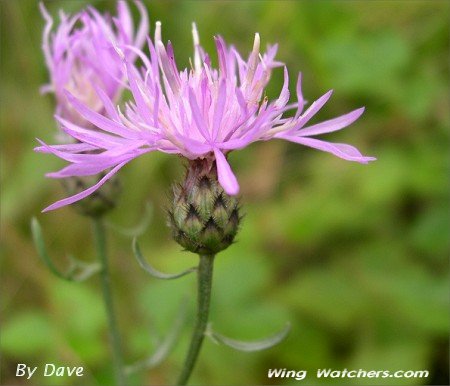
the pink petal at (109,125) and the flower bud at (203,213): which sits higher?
the pink petal at (109,125)

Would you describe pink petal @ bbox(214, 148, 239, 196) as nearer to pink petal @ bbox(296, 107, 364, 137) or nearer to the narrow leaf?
pink petal @ bbox(296, 107, 364, 137)

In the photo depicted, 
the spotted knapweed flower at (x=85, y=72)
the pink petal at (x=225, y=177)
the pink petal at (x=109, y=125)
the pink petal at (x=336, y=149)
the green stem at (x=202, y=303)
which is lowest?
the green stem at (x=202, y=303)

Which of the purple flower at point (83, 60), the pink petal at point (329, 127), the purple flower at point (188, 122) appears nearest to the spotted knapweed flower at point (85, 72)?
the purple flower at point (83, 60)

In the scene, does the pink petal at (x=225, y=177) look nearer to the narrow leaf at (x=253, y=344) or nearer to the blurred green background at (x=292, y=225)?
the narrow leaf at (x=253, y=344)

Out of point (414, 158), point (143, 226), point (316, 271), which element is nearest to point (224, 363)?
point (316, 271)

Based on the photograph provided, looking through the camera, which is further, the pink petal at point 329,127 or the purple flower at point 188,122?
the pink petal at point 329,127

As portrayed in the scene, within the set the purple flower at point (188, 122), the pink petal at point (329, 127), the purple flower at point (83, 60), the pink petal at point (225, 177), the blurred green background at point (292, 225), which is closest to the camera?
the pink petal at point (225, 177)

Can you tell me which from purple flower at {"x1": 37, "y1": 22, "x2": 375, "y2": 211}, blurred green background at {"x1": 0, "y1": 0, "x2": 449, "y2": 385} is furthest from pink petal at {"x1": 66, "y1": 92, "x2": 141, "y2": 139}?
blurred green background at {"x1": 0, "y1": 0, "x2": 449, "y2": 385}
